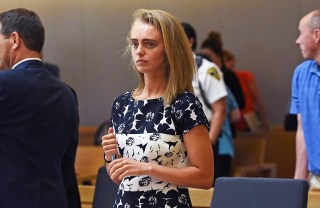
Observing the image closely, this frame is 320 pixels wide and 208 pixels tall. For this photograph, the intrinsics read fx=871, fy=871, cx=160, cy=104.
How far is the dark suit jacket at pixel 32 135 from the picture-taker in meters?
3.67

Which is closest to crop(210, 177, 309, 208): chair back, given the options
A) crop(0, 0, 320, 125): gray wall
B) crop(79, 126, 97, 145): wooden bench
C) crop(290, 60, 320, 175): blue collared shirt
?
crop(290, 60, 320, 175): blue collared shirt

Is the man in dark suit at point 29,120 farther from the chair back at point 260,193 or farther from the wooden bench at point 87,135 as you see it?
the wooden bench at point 87,135

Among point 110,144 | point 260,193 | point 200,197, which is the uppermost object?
point 110,144

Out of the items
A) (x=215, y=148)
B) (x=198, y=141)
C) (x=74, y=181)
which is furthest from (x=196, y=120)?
(x=215, y=148)

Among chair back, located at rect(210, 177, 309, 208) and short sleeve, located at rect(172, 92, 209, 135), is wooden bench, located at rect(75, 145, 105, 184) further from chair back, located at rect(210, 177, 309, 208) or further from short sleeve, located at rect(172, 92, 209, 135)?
short sleeve, located at rect(172, 92, 209, 135)

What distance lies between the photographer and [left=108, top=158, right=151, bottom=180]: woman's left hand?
3.30 meters

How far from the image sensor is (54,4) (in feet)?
32.1

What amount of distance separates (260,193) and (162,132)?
60 cm

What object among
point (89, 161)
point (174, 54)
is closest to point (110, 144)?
point (174, 54)

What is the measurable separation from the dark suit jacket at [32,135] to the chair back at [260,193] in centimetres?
72

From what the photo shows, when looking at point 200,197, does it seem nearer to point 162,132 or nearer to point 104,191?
point 104,191

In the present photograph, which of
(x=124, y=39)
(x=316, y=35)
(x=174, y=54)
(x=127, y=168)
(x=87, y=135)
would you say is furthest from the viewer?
(x=87, y=135)

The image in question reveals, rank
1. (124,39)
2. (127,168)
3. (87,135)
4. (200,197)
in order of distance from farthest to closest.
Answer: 1. (87,135)
2. (124,39)
3. (200,197)
4. (127,168)

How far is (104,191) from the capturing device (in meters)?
4.48
